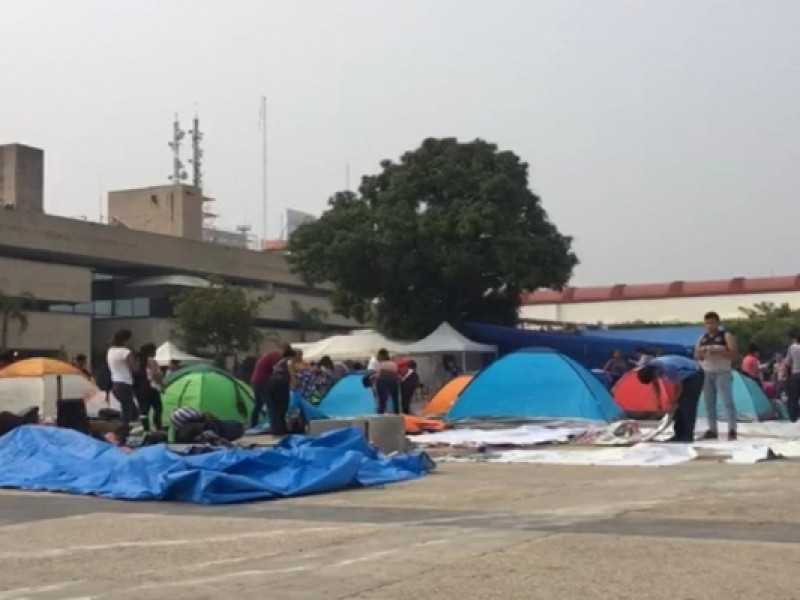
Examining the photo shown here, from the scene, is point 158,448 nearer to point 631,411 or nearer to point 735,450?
point 735,450

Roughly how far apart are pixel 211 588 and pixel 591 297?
3681 inches

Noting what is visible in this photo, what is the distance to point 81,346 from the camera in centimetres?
5575

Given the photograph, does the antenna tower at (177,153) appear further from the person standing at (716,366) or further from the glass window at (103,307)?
the person standing at (716,366)

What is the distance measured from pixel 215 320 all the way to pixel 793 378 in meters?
36.9

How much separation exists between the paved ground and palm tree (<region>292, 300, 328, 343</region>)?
57296 millimetres

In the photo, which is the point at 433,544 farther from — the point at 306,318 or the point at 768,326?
the point at 768,326

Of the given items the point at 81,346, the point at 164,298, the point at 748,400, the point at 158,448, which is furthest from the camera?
the point at 164,298

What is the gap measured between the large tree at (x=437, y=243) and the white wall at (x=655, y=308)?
146 ft

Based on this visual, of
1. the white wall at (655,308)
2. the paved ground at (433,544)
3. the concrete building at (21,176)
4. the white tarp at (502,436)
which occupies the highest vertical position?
the concrete building at (21,176)

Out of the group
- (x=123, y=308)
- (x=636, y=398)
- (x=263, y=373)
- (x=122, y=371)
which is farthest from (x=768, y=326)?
(x=122, y=371)

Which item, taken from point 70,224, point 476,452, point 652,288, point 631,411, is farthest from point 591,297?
point 476,452

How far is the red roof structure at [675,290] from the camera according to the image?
9006 centimetres

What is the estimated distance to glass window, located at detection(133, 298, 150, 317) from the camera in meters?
62.1

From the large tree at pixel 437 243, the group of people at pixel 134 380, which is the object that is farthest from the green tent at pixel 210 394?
the large tree at pixel 437 243
